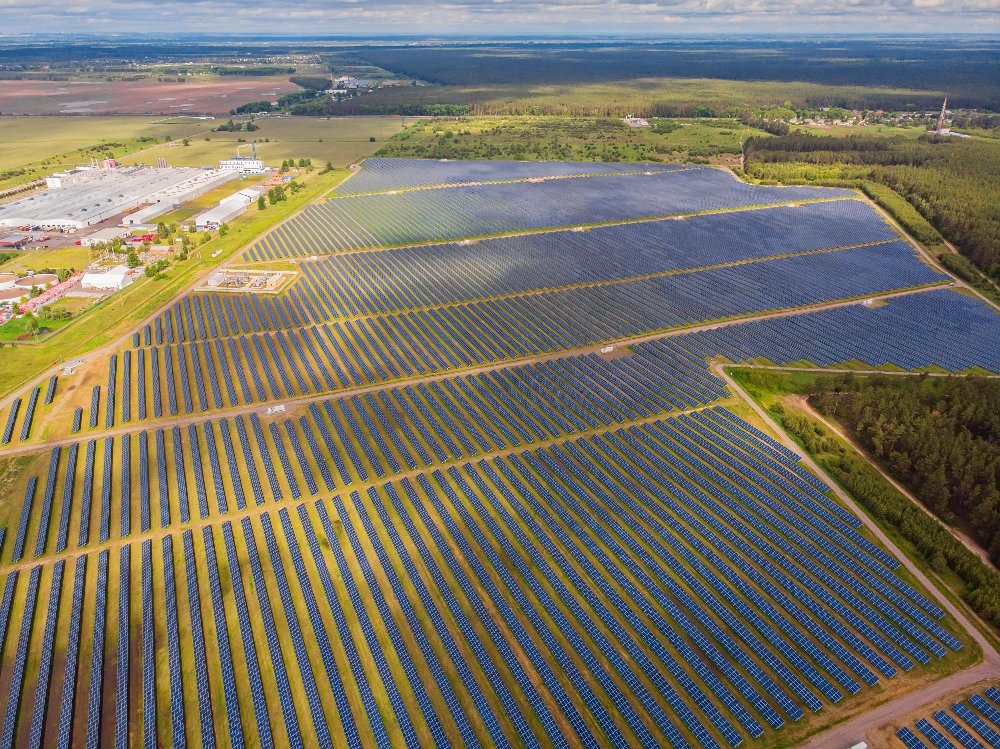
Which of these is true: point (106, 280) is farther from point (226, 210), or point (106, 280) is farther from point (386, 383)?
point (386, 383)

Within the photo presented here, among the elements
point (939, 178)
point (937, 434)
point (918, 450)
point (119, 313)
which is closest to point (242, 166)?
point (119, 313)

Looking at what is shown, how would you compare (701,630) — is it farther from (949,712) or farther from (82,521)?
(82,521)

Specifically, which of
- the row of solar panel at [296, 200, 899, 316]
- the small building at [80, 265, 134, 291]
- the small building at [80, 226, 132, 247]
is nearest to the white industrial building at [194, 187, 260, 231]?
the small building at [80, 226, 132, 247]

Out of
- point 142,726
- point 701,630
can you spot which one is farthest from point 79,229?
point 701,630

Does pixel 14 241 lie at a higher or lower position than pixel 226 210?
lower

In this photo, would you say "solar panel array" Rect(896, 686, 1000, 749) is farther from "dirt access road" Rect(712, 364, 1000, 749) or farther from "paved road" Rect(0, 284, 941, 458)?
"paved road" Rect(0, 284, 941, 458)

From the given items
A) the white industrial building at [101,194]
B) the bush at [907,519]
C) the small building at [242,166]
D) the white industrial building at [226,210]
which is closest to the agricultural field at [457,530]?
the bush at [907,519]

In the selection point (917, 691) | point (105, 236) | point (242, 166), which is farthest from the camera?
point (242, 166)
